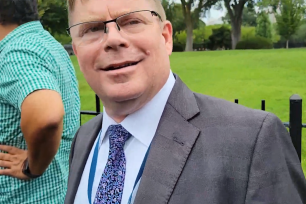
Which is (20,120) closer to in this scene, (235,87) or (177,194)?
(177,194)

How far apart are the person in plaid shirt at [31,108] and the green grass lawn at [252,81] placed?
134 inches

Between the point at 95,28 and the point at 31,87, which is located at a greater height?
the point at 95,28

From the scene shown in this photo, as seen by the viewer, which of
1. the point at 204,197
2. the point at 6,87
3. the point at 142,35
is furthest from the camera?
the point at 6,87

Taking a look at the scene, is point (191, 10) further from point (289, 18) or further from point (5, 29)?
point (5, 29)

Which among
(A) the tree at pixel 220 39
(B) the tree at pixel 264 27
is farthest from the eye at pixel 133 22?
(B) the tree at pixel 264 27

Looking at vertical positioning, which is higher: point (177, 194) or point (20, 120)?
point (20, 120)

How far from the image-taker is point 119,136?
149cm

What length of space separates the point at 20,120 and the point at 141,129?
71cm

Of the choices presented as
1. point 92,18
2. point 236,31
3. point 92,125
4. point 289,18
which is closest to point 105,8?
point 92,18

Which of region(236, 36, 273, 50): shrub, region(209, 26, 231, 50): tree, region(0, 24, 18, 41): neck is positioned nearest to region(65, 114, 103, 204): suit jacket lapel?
region(0, 24, 18, 41): neck

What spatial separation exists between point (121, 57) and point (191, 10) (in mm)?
29050

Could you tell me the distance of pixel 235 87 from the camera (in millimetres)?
7129

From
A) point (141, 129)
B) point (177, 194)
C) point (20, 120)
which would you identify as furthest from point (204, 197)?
point (20, 120)

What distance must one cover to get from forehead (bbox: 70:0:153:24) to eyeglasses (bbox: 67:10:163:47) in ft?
0.05
